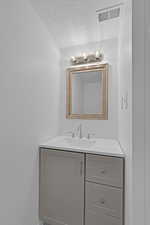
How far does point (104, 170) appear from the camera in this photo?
1.31m

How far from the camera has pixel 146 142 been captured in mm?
765

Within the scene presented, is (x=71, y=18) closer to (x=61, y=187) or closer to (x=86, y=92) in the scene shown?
(x=86, y=92)

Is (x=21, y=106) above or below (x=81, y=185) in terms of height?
above

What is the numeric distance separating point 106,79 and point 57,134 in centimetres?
114

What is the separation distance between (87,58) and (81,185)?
1.73m

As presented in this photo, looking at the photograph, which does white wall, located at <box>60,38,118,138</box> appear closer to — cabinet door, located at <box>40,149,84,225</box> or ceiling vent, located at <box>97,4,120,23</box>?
ceiling vent, located at <box>97,4,120,23</box>

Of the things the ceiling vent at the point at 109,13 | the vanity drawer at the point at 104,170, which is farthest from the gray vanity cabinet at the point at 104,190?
the ceiling vent at the point at 109,13

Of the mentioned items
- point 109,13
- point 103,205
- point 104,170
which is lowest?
point 103,205

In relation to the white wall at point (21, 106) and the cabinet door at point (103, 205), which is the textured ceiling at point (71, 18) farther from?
the cabinet door at point (103, 205)

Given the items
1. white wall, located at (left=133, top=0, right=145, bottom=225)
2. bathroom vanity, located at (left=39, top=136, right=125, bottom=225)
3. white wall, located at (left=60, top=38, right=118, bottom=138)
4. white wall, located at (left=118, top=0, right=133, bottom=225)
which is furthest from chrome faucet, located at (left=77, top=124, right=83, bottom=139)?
white wall, located at (left=133, top=0, right=145, bottom=225)

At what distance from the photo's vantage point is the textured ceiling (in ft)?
4.68

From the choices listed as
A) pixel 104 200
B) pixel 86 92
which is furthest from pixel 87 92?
pixel 104 200

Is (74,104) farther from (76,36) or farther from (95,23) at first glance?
(95,23)

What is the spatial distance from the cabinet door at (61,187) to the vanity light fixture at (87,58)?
139 centimetres
